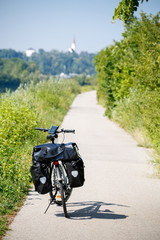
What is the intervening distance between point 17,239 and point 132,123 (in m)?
12.3

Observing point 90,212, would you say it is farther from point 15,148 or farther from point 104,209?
point 15,148

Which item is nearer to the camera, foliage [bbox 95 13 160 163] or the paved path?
the paved path

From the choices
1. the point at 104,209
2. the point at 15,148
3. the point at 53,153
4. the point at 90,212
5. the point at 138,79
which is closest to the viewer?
the point at 53,153

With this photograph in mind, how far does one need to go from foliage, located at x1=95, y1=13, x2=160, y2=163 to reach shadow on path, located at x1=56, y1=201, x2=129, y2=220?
10.5ft

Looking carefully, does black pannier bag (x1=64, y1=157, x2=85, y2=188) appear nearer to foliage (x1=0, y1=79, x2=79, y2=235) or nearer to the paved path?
the paved path

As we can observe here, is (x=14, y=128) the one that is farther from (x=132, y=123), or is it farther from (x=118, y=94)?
(x=118, y=94)

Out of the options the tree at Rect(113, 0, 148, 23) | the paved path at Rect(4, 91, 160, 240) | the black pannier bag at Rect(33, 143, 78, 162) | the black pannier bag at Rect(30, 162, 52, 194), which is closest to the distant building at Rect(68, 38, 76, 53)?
the paved path at Rect(4, 91, 160, 240)

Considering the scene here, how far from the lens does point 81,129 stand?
61.5ft

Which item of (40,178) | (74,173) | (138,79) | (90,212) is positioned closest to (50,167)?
(40,178)

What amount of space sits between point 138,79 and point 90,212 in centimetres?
1001

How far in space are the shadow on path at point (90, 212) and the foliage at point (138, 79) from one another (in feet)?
10.5

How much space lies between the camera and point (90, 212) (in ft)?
20.2

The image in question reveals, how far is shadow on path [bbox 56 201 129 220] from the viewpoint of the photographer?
19.4 ft

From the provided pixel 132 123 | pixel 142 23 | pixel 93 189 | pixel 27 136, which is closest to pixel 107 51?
pixel 142 23
